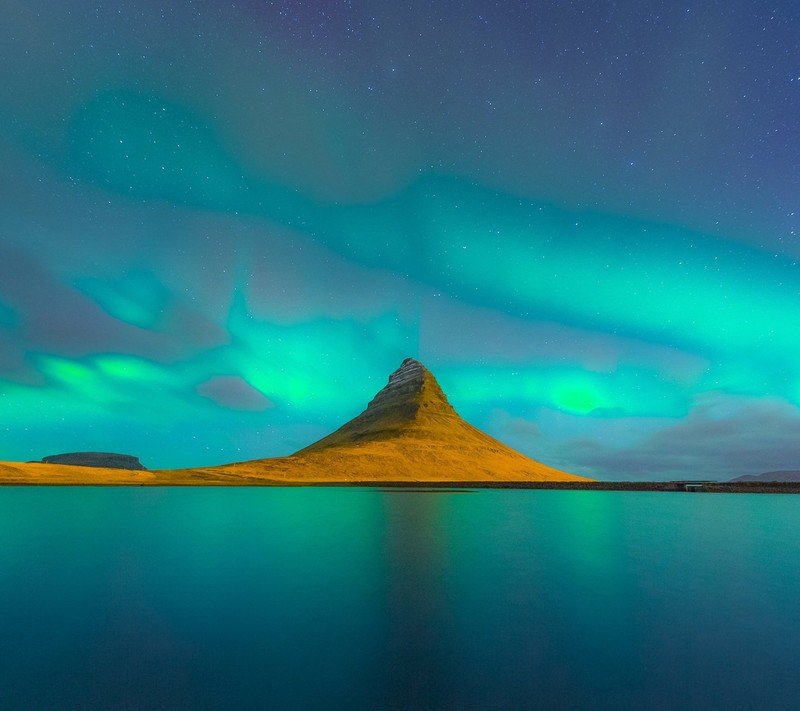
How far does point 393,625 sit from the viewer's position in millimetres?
15172

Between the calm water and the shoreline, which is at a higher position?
the shoreline

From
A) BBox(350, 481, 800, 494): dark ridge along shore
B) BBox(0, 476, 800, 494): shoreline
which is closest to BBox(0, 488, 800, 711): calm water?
BBox(350, 481, 800, 494): dark ridge along shore

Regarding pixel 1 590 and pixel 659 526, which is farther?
pixel 659 526

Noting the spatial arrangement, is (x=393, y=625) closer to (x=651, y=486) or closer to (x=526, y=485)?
(x=526, y=485)

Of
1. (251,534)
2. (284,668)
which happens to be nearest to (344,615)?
(284,668)

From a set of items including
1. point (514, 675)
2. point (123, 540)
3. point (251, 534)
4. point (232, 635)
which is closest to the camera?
point (514, 675)

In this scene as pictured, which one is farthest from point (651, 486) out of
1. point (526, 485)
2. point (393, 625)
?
point (393, 625)

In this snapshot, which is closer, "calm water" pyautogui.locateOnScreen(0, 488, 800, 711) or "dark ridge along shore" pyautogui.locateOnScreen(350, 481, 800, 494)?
"calm water" pyautogui.locateOnScreen(0, 488, 800, 711)

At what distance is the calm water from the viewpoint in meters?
10.7

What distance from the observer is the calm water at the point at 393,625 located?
10688mm

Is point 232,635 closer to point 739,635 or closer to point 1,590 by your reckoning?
point 1,590

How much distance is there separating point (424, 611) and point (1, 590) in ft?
60.6

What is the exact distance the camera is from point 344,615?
16.2m

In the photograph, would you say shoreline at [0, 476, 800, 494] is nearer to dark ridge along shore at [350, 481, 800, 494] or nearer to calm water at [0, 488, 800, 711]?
dark ridge along shore at [350, 481, 800, 494]
